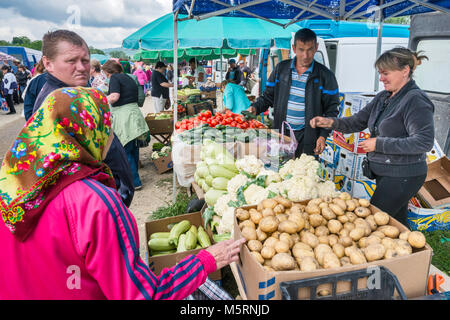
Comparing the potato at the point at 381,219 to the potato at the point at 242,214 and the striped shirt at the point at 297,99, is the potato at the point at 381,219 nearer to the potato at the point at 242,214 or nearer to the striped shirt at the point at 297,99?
the potato at the point at 242,214

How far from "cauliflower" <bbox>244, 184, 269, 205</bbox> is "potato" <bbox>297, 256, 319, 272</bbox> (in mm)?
806

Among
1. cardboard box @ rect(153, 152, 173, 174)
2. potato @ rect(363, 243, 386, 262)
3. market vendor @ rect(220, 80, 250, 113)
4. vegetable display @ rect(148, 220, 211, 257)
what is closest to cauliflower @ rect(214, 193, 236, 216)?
vegetable display @ rect(148, 220, 211, 257)

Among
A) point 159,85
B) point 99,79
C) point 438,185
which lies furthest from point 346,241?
point 159,85

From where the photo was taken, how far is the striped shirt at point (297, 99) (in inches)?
146

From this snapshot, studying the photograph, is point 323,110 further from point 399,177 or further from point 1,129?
point 1,129

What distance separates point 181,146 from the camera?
13.4 feet

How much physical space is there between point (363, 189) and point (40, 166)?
13.1ft

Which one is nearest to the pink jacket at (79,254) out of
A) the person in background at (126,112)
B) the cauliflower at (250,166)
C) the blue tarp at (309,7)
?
the cauliflower at (250,166)

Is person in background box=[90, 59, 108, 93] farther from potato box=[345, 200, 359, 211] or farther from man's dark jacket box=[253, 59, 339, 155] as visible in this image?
potato box=[345, 200, 359, 211]

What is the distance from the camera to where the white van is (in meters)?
6.97

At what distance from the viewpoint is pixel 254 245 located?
5.46 ft

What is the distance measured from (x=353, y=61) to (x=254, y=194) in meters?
5.91

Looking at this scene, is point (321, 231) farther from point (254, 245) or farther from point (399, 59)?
point (399, 59)
